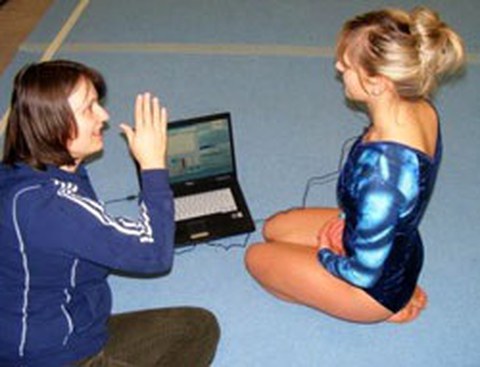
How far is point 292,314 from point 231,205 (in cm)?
52

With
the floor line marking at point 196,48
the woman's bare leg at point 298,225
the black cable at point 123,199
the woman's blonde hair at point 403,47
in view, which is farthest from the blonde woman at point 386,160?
the floor line marking at point 196,48

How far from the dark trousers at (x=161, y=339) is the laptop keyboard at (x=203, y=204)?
55 centimetres

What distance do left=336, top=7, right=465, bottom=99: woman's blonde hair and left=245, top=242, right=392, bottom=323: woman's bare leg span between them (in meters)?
0.62

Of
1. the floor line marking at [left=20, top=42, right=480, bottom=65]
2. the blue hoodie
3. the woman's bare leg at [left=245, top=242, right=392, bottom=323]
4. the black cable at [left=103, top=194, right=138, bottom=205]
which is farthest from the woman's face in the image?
the floor line marking at [left=20, top=42, right=480, bottom=65]

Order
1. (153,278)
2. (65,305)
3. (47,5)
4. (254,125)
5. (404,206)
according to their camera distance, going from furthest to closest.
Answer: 1. (47,5)
2. (254,125)
3. (153,278)
4. (404,206)
5. (65,305)

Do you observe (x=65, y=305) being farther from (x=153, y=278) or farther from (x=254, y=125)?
(x=254, y=125)

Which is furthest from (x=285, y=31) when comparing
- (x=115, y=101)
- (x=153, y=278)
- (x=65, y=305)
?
(x=65, y=305)

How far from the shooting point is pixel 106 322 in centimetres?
166

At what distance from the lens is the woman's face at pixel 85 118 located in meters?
1.37

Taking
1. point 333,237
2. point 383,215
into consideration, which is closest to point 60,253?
point 383,215

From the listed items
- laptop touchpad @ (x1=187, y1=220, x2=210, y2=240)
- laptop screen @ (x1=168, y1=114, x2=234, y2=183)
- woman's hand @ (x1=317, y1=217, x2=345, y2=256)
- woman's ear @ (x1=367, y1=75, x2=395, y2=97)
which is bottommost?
laptop touchpad @ (x1=187, y1=220, x2=210, y2=240)

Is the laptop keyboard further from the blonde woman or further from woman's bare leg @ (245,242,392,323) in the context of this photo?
the blonde woman

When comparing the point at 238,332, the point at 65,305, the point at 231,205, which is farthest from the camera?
the point at 231,205

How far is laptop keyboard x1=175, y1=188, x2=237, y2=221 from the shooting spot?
2297mm
